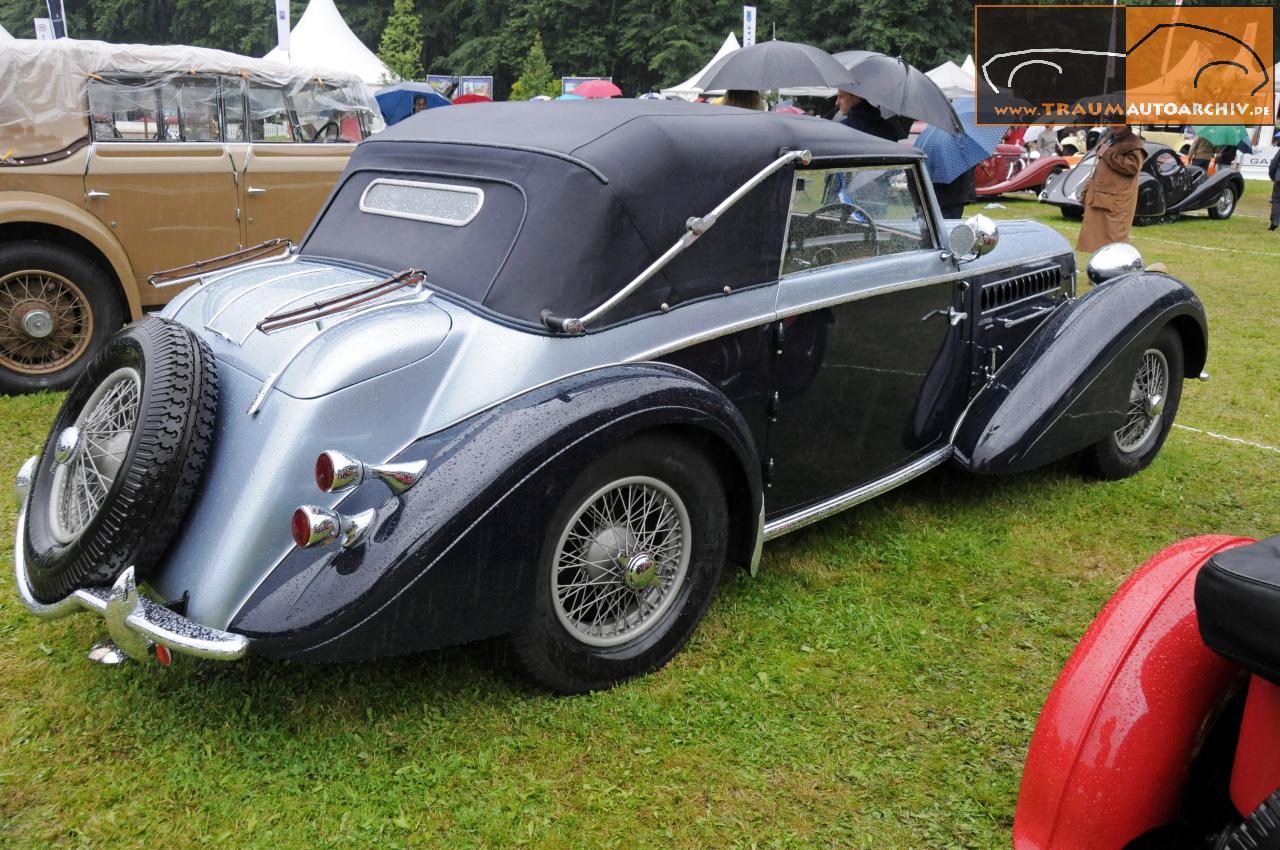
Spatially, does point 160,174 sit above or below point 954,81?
below

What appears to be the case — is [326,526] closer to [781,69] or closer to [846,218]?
[846,218]

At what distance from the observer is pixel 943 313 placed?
411 cm

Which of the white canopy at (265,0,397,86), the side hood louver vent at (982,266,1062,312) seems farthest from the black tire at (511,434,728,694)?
the white canopy at (265,0,397,86)

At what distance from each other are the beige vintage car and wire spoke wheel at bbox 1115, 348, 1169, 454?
5.53 metres

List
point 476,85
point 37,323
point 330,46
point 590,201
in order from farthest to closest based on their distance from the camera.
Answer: point 476,85
point 330,46
point 37,323
point 590,201

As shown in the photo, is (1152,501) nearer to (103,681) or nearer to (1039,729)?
(1039,729)

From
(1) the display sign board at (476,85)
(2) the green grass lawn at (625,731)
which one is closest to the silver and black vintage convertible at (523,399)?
(2) the green grass lawn at (625,731)

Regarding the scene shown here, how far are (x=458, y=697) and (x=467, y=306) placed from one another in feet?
3.92

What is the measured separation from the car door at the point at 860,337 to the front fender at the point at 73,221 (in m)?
4.68

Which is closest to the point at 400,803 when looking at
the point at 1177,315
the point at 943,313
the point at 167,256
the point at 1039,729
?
the point at 1039,729

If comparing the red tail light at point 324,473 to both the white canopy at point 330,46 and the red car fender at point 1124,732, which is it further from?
the white canopy at point 330,46

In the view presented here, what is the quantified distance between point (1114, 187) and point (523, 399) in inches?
274

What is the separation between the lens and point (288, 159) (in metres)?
7.12

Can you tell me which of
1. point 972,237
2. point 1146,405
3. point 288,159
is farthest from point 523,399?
point 288,159
